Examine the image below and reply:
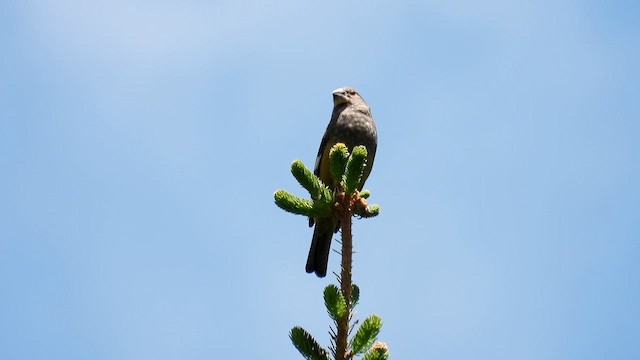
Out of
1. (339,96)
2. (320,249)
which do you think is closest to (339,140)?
(339,96)

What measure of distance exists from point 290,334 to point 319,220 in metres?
3.26

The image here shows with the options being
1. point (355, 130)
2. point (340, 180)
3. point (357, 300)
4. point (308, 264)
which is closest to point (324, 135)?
point (355, 130)

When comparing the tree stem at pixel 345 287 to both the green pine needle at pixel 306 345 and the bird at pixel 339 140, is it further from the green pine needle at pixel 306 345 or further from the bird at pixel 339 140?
the bird at pixel 339 140

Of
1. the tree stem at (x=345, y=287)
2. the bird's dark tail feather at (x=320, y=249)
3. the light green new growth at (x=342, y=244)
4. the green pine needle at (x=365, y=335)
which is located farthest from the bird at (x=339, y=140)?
the green pine needle at (x=365, y=335)

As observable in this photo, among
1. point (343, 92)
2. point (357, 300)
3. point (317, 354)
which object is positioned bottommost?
point (317, 354)

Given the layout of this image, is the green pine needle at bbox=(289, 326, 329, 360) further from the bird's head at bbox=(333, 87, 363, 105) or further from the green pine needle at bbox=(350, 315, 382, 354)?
the bird's head at bbox=(333, 87, 363, 105)

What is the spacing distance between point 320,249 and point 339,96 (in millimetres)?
2157

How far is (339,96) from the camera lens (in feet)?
22.8

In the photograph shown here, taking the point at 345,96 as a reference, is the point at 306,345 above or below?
below

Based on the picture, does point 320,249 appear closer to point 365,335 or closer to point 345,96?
point 345,96

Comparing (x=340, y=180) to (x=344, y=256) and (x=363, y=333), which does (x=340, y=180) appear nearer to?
(x=344, y=256)

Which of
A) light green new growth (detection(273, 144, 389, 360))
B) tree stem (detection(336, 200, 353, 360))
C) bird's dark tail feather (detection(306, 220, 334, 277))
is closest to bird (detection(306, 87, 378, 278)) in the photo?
bird's dark tail feather (detection(306, 220, 334, 277))

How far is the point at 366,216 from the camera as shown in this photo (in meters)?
3.69

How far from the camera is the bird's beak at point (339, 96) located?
690 centimetres
